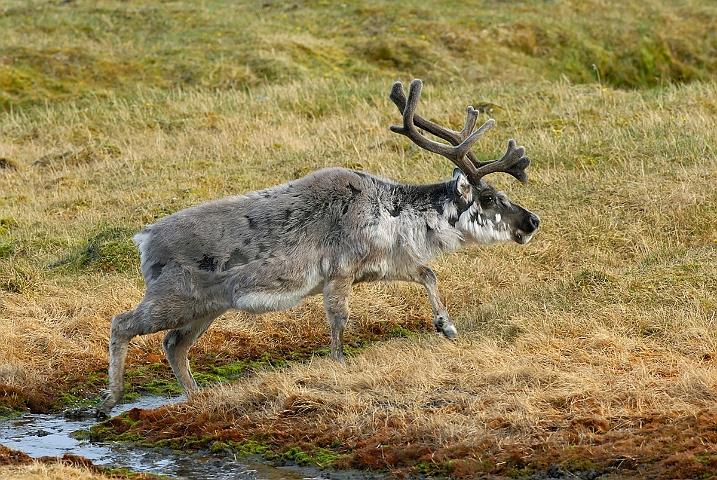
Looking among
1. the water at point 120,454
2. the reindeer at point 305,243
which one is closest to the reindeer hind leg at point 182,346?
the reindeer at point 305,243

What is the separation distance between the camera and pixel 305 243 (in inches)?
352

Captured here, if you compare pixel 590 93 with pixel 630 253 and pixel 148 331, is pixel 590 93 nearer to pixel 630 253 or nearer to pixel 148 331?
pixel 630 253

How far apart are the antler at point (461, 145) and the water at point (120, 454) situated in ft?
13.0

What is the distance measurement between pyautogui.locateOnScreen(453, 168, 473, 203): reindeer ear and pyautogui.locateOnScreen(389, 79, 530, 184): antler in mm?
134

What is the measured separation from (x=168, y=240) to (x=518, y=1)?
2189 centimetres

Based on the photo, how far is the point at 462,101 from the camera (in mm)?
18000

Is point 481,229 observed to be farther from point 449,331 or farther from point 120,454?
point 120,454

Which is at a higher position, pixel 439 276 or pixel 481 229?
pixel 481 229

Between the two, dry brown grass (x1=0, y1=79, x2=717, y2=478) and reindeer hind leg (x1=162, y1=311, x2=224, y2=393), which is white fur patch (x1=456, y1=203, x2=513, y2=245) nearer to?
dry brown grass (x1=0, y1=79, x2=717, y2=478)

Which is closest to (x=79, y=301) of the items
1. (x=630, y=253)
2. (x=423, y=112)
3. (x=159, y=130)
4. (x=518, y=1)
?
(x=630, y=253)

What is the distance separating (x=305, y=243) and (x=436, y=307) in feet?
4.71

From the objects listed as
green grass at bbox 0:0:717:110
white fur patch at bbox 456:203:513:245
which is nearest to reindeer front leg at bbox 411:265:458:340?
white fur patch at bbox 456:203:513:245

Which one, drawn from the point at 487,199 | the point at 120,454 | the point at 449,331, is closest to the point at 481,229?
the point at 487,199

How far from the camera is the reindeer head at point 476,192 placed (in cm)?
968
